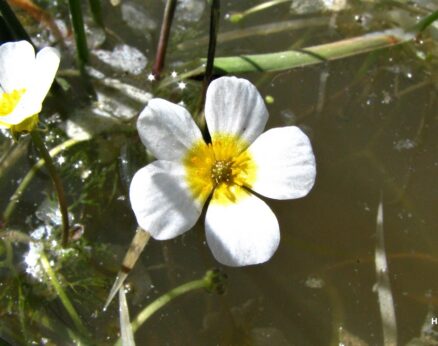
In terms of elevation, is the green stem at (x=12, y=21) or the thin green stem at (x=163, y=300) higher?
the green stem at (x=12, y=21)

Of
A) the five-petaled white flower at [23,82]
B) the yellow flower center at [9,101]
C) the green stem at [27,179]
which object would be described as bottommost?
the green stem at [27,179]

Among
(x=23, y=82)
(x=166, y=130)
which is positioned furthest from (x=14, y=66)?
(x=166, y=130)

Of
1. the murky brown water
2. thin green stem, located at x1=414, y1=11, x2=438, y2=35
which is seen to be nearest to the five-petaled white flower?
the murky brown water

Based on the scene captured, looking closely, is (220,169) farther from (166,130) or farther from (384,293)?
(384,293)

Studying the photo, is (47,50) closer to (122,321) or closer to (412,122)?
(122,321)

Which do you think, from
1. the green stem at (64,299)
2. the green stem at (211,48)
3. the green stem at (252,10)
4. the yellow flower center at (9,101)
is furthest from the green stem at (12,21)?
the green stem at (252,10)

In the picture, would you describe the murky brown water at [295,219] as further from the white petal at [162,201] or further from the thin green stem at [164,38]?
the white petal at [162,201]
